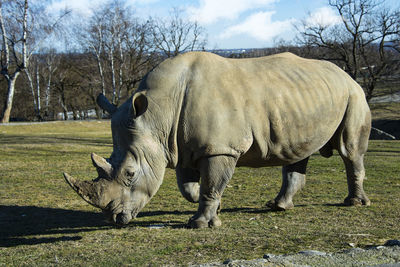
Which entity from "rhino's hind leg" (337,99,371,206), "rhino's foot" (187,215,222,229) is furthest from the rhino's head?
"rhino's hind leg" (337,99,371,206)

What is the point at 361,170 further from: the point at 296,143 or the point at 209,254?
the point at 209,254

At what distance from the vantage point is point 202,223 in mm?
5070

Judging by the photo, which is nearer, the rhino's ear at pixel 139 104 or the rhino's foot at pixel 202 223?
the rhino's ear at pixel 139 104

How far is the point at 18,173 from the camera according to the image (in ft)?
31.9

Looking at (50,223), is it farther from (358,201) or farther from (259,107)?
(358,201)

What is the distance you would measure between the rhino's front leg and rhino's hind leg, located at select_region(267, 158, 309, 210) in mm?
1213

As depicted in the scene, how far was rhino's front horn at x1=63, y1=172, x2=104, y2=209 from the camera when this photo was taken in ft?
13.9

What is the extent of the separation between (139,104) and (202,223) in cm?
156

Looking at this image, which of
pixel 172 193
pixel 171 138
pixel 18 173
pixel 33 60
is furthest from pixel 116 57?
pixel 171 138

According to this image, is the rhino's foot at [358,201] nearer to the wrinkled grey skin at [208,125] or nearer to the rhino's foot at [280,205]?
the rhino's foot at [280,205]

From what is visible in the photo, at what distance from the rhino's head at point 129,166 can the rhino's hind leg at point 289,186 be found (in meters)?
1.99

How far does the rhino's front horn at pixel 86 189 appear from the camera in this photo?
4234mm

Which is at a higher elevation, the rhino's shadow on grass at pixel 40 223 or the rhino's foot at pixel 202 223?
the rhino's foot at pixel 202 223

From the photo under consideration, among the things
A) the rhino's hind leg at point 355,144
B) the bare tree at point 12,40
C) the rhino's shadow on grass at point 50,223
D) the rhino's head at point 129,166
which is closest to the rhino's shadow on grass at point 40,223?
the rhino's shadow on grass at point 50,223
